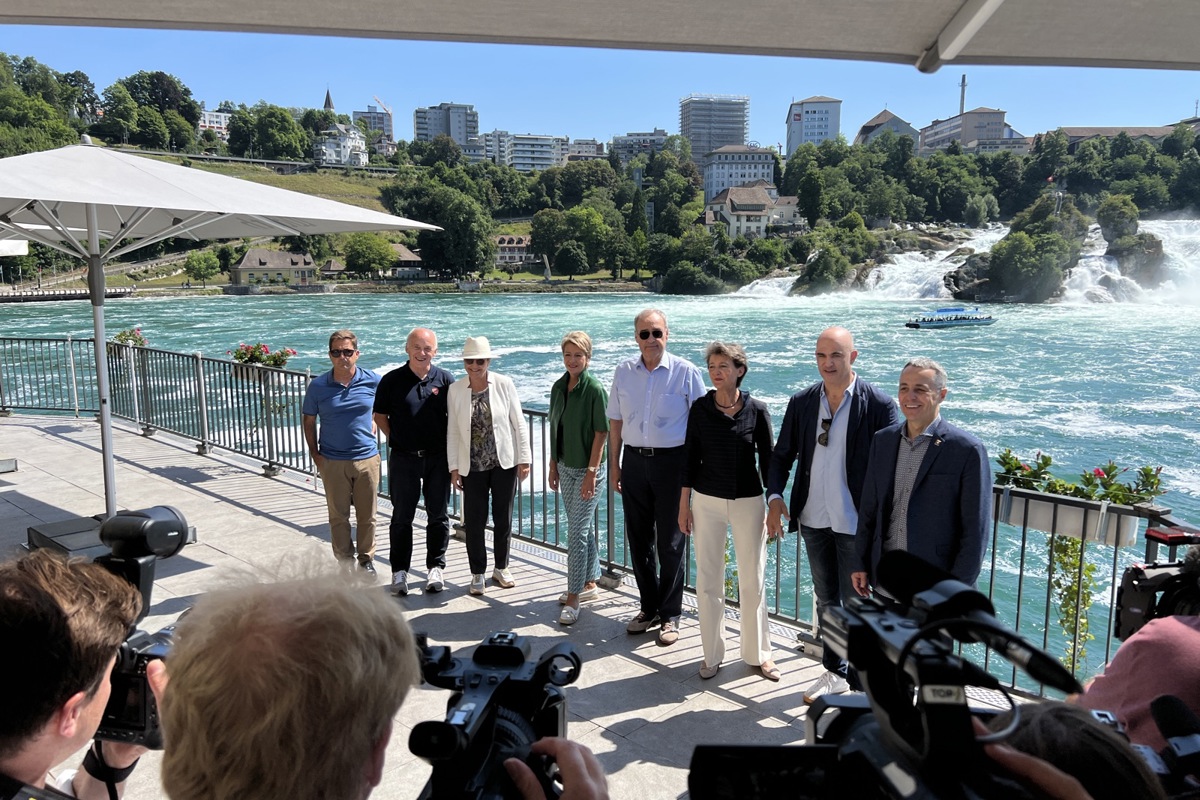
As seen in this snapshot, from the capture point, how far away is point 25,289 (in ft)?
211

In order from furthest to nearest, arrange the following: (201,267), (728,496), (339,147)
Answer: (339,147), (201,267), (728,496)

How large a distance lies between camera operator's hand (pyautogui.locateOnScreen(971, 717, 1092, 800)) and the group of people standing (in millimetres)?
1799

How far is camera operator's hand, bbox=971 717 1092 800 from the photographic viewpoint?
0.77 meters

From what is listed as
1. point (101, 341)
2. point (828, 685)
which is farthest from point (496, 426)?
point (101, 341)

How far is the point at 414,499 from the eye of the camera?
4945mm

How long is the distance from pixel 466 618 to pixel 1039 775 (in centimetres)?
398

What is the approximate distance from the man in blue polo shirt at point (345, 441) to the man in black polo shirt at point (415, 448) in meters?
0.15

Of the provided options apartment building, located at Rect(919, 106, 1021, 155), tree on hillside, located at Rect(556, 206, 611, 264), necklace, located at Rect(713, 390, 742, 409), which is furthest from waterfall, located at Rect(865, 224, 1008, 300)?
apartment building, located at Rect(919, 106, 1021, 155)

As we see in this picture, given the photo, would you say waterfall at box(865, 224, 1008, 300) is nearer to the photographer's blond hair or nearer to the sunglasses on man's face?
the sunglasses on man's face

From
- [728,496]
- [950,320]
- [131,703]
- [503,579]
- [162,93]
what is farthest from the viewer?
[162,93]

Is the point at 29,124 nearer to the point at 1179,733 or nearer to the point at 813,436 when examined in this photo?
the point at 813,436

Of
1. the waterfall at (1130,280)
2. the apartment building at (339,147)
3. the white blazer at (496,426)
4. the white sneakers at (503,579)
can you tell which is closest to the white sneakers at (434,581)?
the white sneakers at (503,579)

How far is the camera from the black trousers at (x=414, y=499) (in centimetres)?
489

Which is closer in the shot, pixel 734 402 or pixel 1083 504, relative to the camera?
pixel 1083 504
